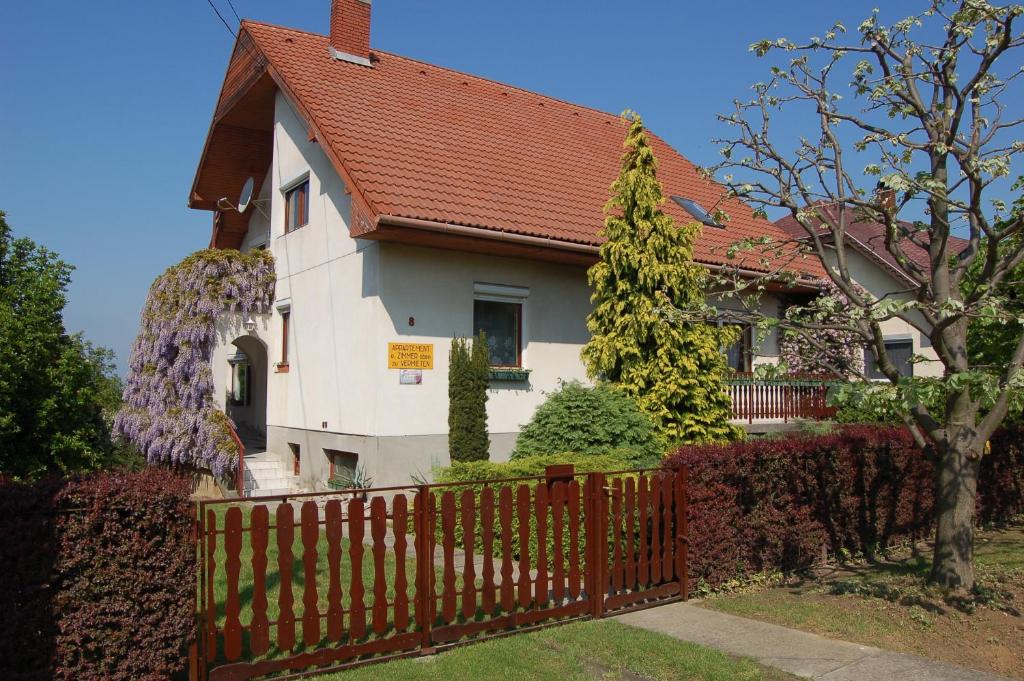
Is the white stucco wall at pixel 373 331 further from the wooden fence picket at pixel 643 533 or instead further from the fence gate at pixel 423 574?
the wooden fence picket at pixel 643 533

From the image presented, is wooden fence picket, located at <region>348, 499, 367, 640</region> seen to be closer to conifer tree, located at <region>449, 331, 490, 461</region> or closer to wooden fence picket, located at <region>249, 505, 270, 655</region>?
wooden fence picket, located at <region>249, 505, 270, 655</region>

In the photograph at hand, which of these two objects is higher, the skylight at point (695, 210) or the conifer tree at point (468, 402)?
the skylight at point (695, 210)

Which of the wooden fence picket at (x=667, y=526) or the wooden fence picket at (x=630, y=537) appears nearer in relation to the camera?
the wooden fence picket at (x=630, y=537)

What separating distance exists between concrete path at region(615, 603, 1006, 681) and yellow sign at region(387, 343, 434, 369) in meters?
6.94

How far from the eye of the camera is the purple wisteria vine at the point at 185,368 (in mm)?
15328

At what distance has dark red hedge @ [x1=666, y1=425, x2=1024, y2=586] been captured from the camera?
25.3ft

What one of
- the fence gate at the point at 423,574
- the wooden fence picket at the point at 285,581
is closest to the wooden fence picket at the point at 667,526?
the fence gate at the point at 423,574

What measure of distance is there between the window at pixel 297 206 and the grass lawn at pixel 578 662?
1177cm

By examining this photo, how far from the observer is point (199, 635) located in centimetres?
519

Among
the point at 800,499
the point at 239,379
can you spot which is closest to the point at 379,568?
the point at 800,499

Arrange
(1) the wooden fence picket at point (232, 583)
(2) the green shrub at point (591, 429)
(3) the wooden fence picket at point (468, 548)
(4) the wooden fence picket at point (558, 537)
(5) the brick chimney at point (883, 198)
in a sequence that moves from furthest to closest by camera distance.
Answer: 1. (2) the green shrub at point (591, 429)
2. (5) the brick chimney at point (883, 198)
3. (4) the wooden fence picket at point (558, 537)
4. (3) the wooden fence picket at point (468, 548)
5. (1) the wooden fence picket at point (232, 583)

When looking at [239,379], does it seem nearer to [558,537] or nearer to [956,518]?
[558,537]

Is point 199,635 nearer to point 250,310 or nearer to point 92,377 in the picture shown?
point 92,377

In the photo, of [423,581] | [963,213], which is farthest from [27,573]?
[963,213]
